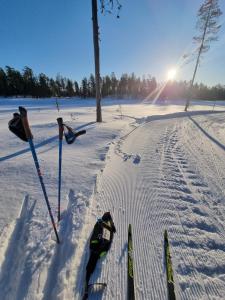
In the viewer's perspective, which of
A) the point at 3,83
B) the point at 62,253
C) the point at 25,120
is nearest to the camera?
the point at 25,120

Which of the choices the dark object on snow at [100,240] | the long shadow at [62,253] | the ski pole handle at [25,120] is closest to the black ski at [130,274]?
the dark object on snow at [100,240]

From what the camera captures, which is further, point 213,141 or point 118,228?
point 213,141

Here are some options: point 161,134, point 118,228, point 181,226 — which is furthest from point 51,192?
point 161,134

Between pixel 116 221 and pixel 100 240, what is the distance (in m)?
0.50

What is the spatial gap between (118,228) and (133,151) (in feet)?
11.8

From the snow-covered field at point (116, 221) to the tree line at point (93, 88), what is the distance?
159 feet

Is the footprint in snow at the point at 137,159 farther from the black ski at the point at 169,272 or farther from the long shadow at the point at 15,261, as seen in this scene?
the long shadow at the point at 15,261

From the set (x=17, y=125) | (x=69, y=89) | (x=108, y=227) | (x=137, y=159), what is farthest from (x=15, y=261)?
(x=69, y=89)

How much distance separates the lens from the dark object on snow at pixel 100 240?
7.15 ft

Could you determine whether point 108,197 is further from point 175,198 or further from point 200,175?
point 200,175

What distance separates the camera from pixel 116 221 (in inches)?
114

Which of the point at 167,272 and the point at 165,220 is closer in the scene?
the point at 167,272

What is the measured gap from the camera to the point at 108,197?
350 cm

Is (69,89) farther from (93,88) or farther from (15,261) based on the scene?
(15,261)
